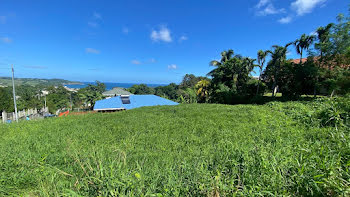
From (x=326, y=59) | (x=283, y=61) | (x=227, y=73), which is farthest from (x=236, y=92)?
(x=326, y=59)

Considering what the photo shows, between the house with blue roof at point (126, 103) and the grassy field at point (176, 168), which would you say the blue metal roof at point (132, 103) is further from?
the grassy field at point (176, 168)

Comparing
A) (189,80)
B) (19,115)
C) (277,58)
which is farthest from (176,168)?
(189,80)

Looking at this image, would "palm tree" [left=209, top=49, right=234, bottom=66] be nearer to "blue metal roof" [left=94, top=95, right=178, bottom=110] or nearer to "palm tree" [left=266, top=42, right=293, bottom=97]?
→ "palm tree" [left=266, top=42, right=293, bottom=97]

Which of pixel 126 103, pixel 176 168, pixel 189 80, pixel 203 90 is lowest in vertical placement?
pixel 126 103

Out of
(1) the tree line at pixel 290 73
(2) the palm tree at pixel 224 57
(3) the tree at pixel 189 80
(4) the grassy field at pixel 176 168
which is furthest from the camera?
(3) the tree at pixel 189 80

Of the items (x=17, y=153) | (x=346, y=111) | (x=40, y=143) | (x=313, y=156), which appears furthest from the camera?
(x=346, y=111)

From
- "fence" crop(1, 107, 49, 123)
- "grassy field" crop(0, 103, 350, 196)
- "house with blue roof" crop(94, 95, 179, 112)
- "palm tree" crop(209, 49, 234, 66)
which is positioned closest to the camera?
"grassy field" crop(0, 103, 350, 196)

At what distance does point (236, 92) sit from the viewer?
15.6 meters

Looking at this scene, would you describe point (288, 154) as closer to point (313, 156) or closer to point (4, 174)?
point (313, 156)

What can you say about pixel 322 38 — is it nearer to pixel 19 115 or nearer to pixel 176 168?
pixel 176 168

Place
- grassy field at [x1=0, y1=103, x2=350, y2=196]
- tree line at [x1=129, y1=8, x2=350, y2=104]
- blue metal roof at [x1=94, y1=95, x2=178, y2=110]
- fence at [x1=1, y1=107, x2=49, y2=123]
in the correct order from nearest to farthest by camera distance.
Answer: grassy field at [x1=0, y1=103, x2=350, y2=196]
tree line at [x1=129, y1=8, x2=350, y2=104]
fence at [x1=1, y1=107, x2=49, y2=123]
blue metal roof at [x1=94, y1=95, x2=178, y2=110]

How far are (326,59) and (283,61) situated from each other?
9.33ft

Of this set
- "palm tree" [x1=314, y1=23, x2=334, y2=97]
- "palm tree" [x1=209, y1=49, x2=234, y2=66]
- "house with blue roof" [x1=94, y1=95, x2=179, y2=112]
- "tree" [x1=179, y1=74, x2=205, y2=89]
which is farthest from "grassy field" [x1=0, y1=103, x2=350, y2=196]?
"tree" [x1=179, y1=74, x2=205, y2=89]

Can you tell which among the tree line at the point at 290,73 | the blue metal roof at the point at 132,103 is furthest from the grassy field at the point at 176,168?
the blue metal roof at the point at 132,103
